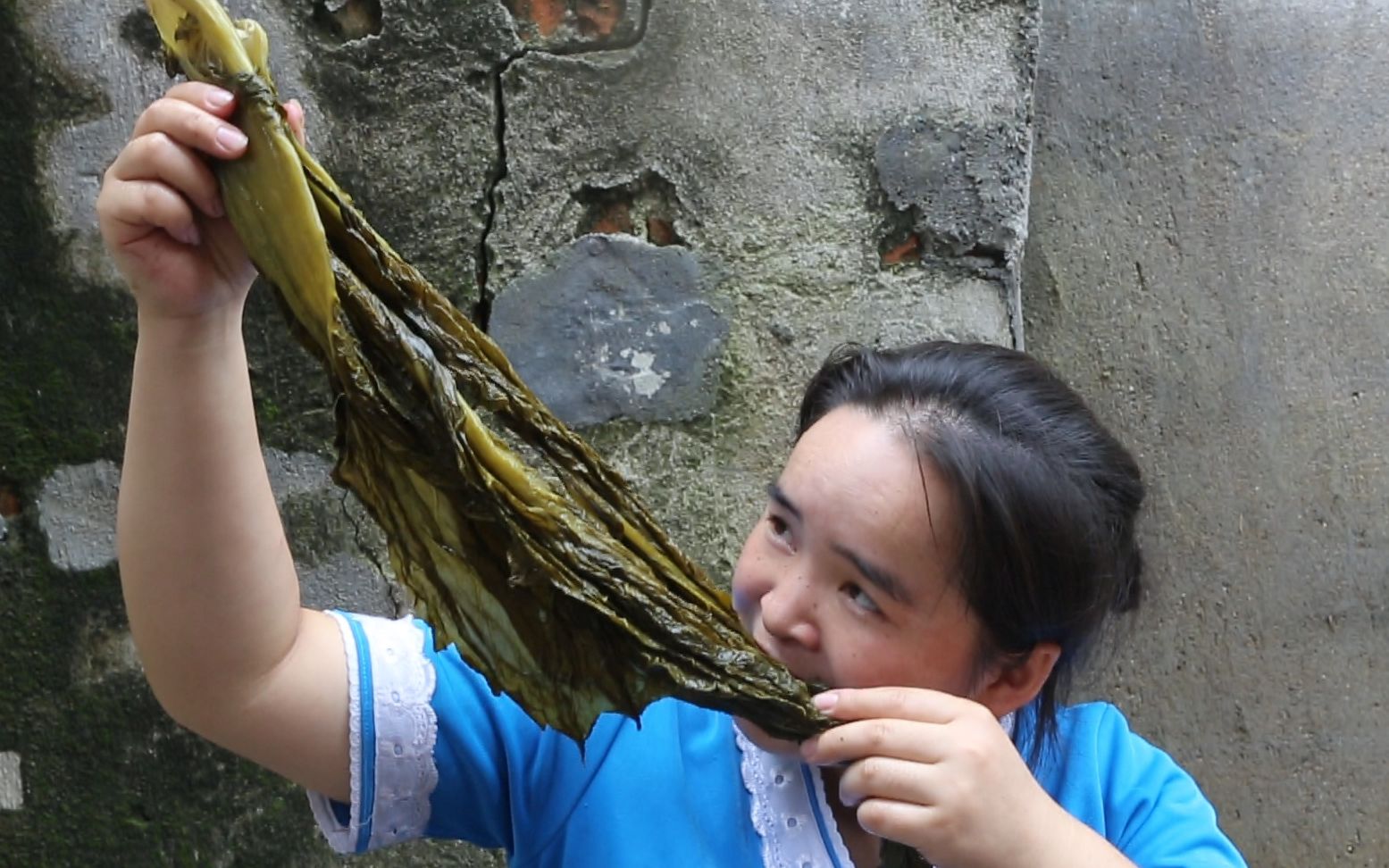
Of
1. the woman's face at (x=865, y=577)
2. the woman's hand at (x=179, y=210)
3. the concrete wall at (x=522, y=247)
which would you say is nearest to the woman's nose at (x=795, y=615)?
the woman's face at (x=865, y=577)

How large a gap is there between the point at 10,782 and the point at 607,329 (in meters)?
0.89

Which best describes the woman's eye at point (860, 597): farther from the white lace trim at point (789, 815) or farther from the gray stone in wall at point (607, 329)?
the gray stone in wall at point (607, 329)

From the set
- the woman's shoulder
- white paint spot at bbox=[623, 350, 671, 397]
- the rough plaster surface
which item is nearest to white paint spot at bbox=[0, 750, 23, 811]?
white paint spot at bbox=[623, 350, 671, 397]

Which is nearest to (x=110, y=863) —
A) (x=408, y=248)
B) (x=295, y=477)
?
(x=295, y=477)

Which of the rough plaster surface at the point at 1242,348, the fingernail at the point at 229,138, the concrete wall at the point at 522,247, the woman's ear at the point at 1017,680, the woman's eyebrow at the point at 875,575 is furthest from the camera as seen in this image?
the rough plaster surface at the point at 1242,348

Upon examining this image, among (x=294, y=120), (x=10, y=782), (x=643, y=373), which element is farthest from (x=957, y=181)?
(x=10, y=782)

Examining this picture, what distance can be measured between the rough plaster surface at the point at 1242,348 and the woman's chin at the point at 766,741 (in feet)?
3.46

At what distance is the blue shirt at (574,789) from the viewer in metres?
1.03

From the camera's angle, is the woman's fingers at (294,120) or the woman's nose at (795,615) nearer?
the woman's fingers at (294,120)

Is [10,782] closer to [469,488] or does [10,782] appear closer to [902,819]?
[469,488]

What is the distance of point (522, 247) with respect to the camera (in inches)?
61.9

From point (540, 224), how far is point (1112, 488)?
0.76 metres

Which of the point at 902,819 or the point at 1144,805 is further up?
the point at 902,819

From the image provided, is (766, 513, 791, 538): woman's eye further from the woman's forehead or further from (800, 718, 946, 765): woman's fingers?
(800, 718, 946, 765): woman's fingers
